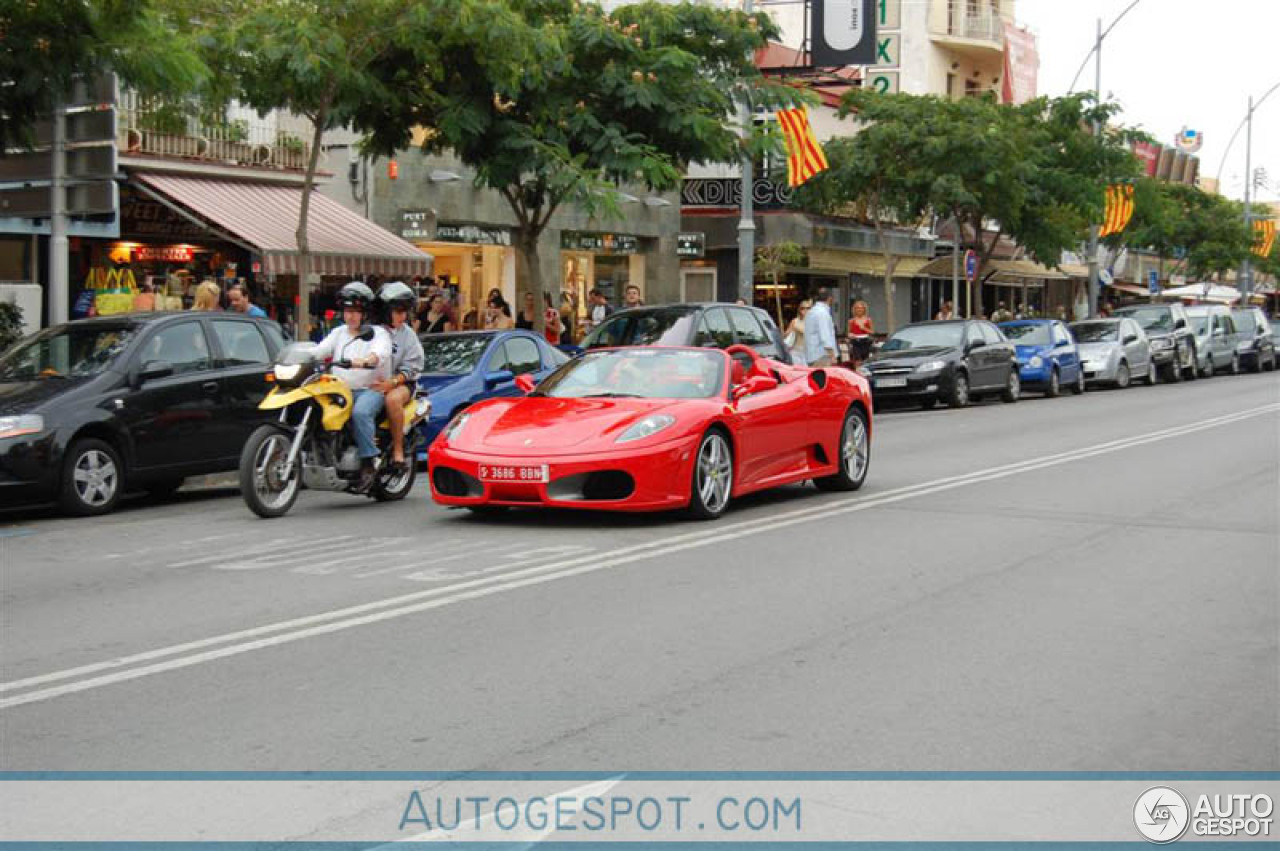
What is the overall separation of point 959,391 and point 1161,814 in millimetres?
23885

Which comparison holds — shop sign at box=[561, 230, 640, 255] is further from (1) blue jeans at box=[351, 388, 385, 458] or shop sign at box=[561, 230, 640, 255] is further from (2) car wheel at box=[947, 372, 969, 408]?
(1) blue jeans at box=[351, 388, 385, 458]

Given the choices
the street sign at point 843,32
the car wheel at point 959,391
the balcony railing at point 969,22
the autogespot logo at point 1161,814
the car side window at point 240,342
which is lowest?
the autogespot logo at point 1161,814

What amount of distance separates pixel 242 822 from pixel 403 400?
8721 millimetres

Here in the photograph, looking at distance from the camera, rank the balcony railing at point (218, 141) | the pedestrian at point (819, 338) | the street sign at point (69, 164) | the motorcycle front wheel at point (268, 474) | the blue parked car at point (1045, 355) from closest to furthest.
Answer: the motorcycle front wheel at point (268, 474), the street sign at point (69, 164), the pedestrian at point (819, 338), the balcony railing at point (218, 141), the blue parked car at point (1045, 355)

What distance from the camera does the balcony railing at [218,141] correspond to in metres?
24.3

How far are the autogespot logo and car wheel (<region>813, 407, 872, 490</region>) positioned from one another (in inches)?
340

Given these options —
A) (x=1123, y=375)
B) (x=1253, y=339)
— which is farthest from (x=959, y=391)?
(x=1253, y=339)

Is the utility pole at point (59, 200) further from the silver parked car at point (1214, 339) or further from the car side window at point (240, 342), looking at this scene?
the silver parked car at point (1214, 339)

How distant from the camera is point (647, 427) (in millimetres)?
11609

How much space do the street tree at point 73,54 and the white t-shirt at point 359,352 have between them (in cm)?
354

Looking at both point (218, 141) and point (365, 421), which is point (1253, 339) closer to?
point (218, 141)

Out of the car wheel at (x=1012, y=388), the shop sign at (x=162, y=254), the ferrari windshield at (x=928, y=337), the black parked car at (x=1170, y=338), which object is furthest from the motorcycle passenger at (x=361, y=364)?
the black parked car at (x=1170, y=338)

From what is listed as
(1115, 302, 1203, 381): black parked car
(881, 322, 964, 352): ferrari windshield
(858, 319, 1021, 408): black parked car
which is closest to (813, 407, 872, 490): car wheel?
(858, 319, 1021, 408): black parked car

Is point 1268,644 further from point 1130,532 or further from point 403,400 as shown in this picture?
point 403,400
